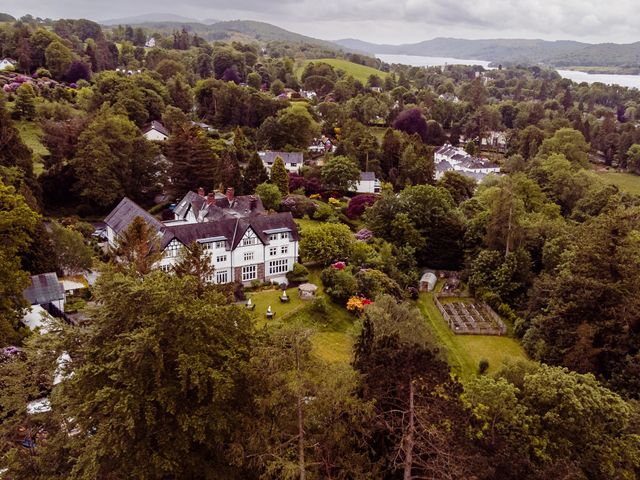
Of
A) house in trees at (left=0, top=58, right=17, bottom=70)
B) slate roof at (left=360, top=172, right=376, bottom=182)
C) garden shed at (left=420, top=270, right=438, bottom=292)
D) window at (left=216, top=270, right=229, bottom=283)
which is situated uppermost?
house in trees at (left=0, top=58, right=17, bottom=70)

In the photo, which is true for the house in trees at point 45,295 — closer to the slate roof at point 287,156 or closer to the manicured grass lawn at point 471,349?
the manicured grass lawn at point 471,349

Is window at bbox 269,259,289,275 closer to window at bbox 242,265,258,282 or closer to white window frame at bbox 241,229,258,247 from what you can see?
window at bbox 242,265,258,282

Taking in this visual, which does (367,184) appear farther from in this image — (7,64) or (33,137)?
(7,64)

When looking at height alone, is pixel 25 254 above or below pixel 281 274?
above

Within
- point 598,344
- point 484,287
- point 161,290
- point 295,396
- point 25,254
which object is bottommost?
point 484,287

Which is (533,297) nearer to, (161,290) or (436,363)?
(436,363)

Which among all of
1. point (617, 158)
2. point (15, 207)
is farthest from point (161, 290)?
point (617, 158)

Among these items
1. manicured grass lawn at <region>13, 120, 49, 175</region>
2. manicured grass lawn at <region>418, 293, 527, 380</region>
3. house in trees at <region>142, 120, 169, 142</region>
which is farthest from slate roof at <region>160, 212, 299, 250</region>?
house in trees at <region>142, 120, 169, 142</region>
